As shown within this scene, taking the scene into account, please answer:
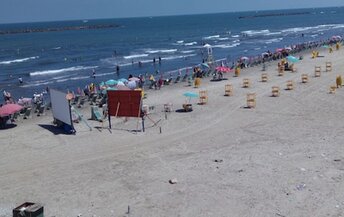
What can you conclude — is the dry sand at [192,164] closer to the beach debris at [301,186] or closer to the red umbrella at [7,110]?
the beach debris at [301,186]

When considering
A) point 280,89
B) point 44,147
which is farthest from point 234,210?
point 280,89

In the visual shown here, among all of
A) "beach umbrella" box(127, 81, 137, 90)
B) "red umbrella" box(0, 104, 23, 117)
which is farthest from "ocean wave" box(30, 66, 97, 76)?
"red umbrella" box(0, 104, 23, 117)

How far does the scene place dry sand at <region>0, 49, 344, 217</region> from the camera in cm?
1284

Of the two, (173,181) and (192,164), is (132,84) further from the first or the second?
(173,181)

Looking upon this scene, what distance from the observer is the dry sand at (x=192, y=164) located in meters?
12.8

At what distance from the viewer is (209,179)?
1458 centimetres

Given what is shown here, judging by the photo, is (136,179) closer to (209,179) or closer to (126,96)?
(209,179)

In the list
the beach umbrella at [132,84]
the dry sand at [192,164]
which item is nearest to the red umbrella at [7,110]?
the dry sand at [192,164]

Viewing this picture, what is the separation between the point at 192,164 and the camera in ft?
52.9

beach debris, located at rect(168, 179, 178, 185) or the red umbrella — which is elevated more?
the red umbrella

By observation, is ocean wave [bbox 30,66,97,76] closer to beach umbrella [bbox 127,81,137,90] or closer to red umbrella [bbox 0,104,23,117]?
beach umbrella [bbox 127,81,137,90]

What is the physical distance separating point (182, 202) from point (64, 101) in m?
10.4

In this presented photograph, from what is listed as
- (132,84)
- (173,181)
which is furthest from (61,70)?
(173,181)

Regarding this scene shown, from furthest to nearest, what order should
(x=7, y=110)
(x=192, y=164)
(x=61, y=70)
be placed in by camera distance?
(x=61, y=70)
(x=7, y=110)
(x=192, y=164)
